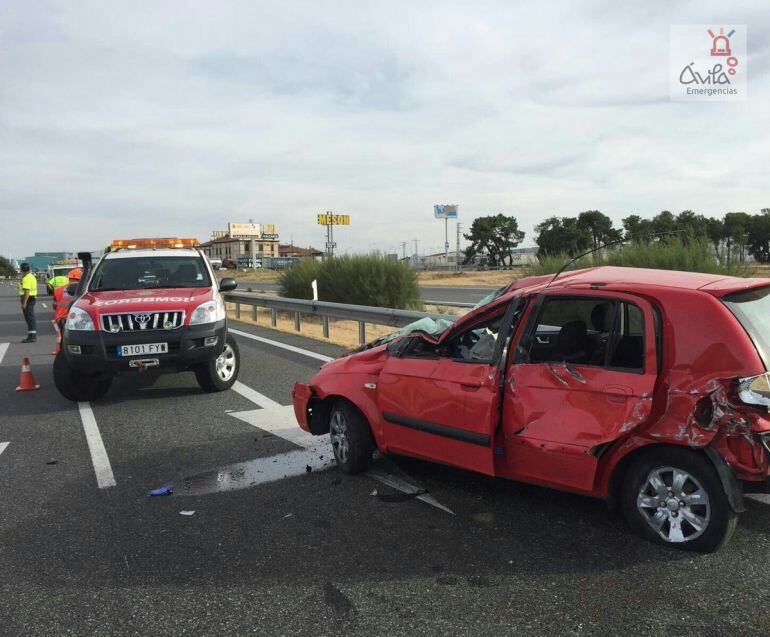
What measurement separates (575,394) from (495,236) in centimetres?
7701

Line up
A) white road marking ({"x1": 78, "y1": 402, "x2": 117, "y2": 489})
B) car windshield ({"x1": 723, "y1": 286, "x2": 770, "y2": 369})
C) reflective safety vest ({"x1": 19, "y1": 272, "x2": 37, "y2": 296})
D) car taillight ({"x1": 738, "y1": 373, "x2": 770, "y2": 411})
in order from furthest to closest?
reflective safety vest ({"x1": 19, "y1": 272, "x2": 37, "y2": 296}), white road marking ({"x1": 78, "y1": 402, "x2": 117, "y2": 489}), car windshield ({"x1": 723, "y1": 286, "x2": 770, "y2": 369}), car taillight ({"x1": 738, "y1": 373, "x2": 770, "y2": 411})

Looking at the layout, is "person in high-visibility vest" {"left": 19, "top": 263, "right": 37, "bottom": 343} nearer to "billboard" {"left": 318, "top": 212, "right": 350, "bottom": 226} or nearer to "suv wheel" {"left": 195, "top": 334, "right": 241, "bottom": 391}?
"suv wheel" {"left": 195, "top": 334, "right": 241, "bottom": 391}

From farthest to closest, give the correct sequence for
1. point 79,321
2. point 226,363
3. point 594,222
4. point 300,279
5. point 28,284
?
1. point 594,222
2. point 300,279
3. point 28,284
4. point 226,363
5. point 79,321

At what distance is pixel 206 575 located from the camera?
3.30 meters

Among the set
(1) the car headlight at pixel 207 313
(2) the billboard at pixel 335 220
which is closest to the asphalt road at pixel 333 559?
(1) the car headlight at pixel 207 313

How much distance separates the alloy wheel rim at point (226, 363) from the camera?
8.05 meters

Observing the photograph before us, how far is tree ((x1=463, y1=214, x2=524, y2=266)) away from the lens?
78.2 meters

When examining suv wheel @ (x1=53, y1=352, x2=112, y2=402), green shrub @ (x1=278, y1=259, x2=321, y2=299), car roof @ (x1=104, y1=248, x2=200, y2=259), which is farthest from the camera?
green shrub @ (x1=278, y1=259, x2=321, y2=299)

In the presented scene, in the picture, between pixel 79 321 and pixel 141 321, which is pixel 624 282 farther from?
pixel 79 321

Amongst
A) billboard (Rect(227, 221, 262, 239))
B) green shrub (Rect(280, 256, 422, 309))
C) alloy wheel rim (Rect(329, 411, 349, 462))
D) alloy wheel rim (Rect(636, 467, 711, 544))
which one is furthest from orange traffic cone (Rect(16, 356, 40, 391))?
billboard (Rect(227, 221, 262, 239))

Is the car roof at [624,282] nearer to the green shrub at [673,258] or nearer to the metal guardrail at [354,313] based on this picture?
the metal guardrail at [354,313]

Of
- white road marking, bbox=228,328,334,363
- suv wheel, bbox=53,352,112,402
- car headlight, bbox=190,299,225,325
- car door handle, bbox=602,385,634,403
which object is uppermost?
car headlight, bbox=190,299,225,325

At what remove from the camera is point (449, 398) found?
13.4ft

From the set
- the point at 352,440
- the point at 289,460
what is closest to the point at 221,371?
the point at 289,460
